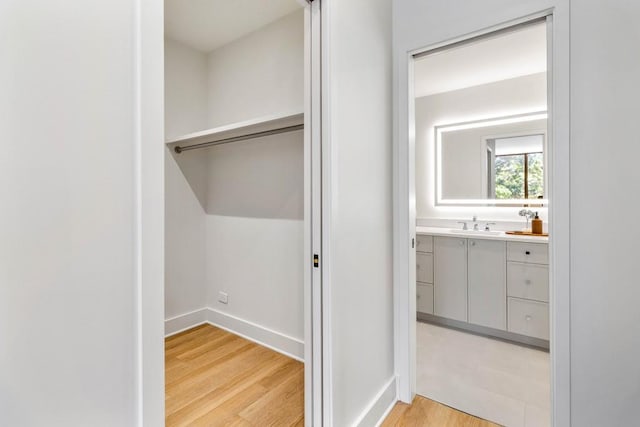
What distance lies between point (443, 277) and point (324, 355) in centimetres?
205

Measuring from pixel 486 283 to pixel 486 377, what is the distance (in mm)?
894

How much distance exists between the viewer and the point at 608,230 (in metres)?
1.32

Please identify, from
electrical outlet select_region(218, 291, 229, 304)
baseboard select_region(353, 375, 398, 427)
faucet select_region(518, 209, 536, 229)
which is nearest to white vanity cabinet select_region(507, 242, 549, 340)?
faucet select_region(518, 209, 536, 229)

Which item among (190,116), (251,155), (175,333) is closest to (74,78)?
(251,155)

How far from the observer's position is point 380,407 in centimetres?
172

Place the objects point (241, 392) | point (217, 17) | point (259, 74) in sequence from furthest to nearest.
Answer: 1. point (259, 74)
2. point (217, 17)
3. point (241, 392)

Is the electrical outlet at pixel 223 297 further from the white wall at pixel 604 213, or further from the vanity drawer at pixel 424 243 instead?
the white wall at pixel 604 213

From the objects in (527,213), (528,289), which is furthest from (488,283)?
(527,213)

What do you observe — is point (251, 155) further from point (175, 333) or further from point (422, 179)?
point (422, 179)

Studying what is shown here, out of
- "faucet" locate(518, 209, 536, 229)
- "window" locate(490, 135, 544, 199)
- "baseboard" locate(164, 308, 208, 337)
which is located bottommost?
"baseboard" locate(164, 308, 208, 337)

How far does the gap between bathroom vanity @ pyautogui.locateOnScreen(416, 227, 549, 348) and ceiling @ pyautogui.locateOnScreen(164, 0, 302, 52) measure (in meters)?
2.31

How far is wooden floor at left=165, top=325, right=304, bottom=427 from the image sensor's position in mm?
1735

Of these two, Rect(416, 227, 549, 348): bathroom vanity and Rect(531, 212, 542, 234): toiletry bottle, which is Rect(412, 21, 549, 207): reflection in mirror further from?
Rect(416, 227, 549, 348): bathroom vanity

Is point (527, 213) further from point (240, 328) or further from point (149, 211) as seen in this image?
point (149, 211)
